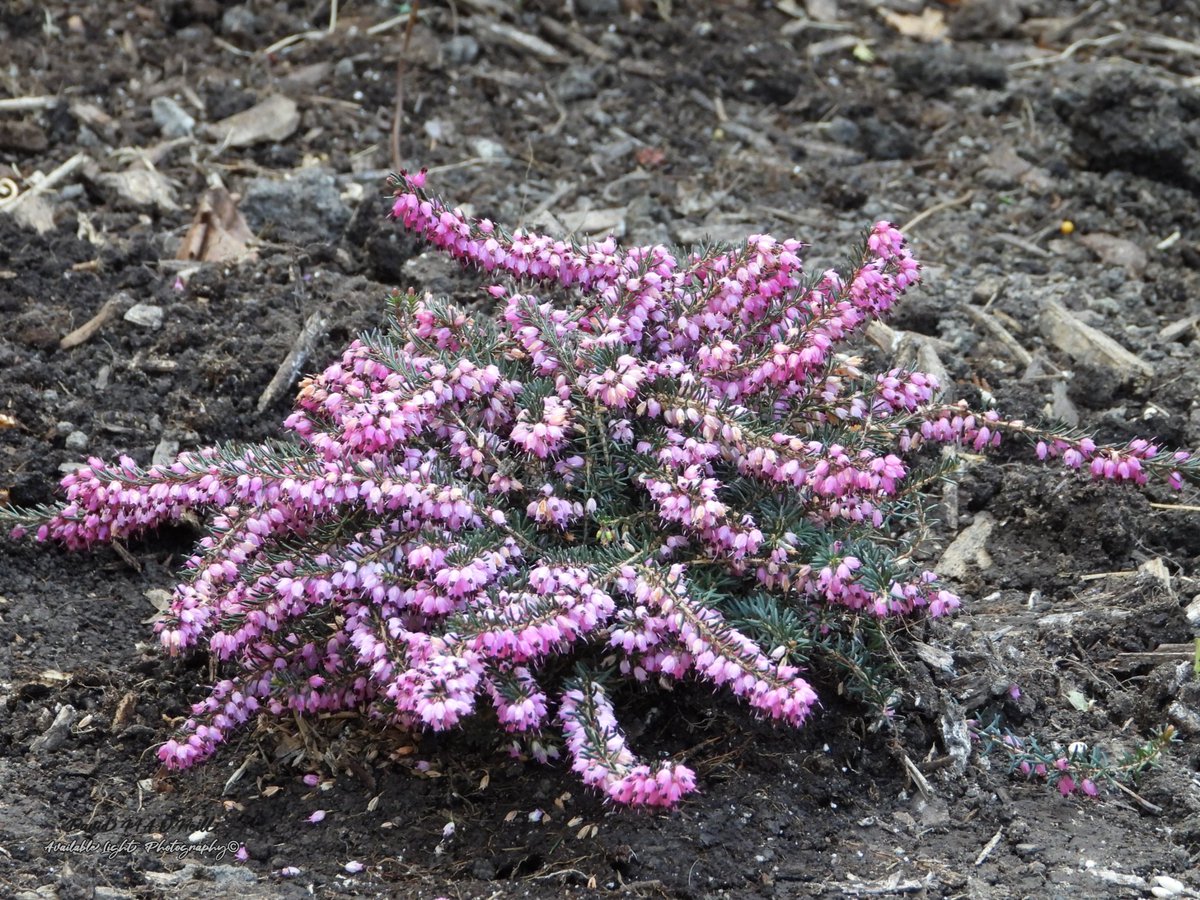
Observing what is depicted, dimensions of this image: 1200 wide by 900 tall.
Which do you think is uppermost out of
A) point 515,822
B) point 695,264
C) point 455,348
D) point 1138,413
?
point 695,264

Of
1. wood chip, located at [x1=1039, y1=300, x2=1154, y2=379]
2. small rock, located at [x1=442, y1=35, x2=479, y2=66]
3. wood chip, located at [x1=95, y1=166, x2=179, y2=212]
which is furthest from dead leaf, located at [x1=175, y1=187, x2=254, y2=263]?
wood chip, located at [x1=1039, y1=300, x2=1154, y2=379]

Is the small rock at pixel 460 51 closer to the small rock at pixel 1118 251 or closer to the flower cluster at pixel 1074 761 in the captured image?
the small rock at pixel 1118 251

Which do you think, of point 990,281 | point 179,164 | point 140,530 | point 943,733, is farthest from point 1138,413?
point 179,164

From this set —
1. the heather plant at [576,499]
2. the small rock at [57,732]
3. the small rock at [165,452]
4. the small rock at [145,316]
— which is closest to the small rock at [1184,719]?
the heather plant at [576,499]

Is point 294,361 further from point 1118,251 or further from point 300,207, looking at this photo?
point 1118,251

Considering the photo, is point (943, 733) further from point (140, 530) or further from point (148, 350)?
point (148, 350)

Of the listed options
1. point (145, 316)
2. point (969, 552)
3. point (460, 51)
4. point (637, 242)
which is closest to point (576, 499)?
point (969, 552)

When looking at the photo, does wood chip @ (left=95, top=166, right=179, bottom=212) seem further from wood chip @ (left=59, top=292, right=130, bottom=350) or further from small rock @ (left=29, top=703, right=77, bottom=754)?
small rock @ (left=29, top=703, right=77, bottom=754)
